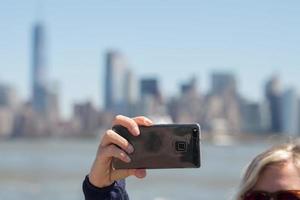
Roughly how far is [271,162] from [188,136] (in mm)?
280

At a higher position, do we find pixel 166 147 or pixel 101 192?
pixel 166 147

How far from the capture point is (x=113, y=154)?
9.14 ft

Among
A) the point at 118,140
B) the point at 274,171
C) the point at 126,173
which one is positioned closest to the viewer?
the point at 274,171

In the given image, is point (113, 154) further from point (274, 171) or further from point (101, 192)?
point (274, 171)

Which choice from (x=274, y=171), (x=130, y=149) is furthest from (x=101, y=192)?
(x=274, y=171)

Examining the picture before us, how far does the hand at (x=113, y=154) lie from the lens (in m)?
2.77

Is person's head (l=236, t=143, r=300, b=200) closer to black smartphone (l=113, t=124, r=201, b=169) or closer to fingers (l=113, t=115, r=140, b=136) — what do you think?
black smartphone (l=113, t=124, r=201, b=169)

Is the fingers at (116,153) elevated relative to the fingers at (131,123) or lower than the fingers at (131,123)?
lower

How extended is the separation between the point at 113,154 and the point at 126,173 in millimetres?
130

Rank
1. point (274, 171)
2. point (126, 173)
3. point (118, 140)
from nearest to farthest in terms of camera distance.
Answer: point (274, 171) < point (118, 140) < point (126, 173)

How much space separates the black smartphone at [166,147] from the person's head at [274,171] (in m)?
0.20

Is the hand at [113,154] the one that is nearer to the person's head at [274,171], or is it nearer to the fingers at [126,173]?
the fingers at [126,173]

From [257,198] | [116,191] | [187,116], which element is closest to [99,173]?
[116,191]

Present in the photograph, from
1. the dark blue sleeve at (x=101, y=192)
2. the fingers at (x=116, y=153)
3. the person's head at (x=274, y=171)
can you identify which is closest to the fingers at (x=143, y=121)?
the fingers at (x=116, y=153)
